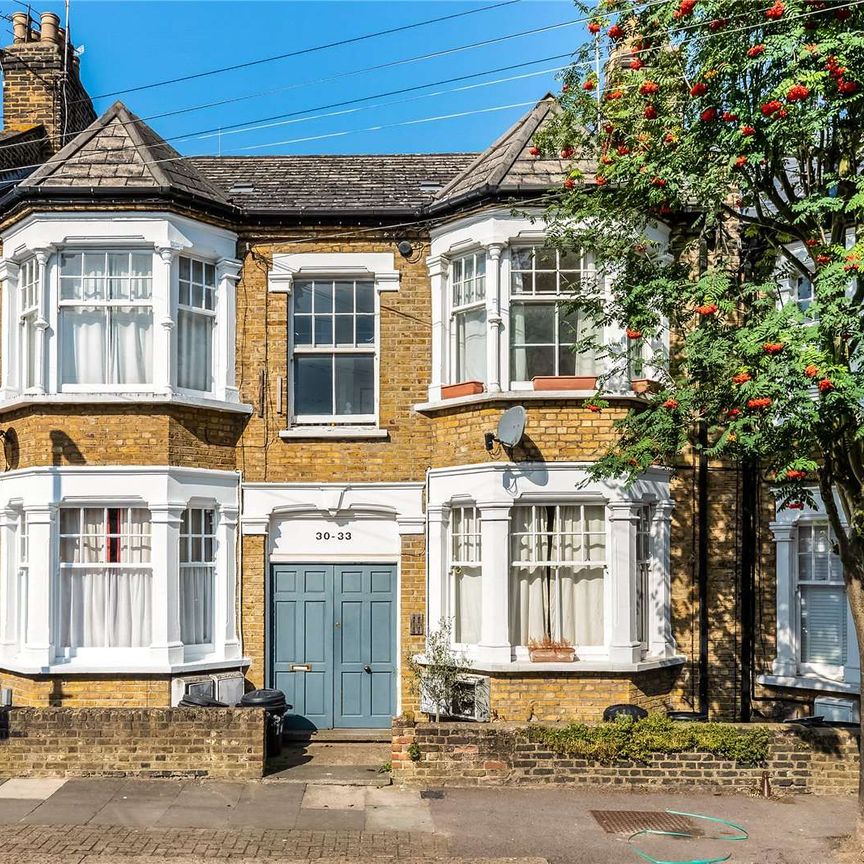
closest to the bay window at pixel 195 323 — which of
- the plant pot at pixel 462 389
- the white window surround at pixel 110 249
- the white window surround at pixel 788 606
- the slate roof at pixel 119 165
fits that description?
the white window surround at pixel 110 249

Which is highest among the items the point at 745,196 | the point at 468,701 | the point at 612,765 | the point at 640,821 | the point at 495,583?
the point at 745,196

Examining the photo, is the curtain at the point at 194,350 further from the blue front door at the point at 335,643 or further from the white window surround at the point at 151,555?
the blue front door at the point at 335,643

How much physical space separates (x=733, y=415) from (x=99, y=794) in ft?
23.7

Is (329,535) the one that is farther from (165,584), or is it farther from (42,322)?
(42,322)

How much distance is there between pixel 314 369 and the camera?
1374cm

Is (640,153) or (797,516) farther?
(797,516)

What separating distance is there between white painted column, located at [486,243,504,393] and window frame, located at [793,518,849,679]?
434 centimetres

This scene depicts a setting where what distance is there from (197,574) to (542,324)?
549cm

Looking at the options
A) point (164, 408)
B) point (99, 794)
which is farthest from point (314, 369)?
point (99, 794)

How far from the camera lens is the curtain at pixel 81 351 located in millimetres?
12891

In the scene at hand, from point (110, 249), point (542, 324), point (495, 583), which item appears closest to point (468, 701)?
point (495, 583)

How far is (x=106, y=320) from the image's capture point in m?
12.9

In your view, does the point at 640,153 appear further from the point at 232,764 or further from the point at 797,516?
the point at 232,764

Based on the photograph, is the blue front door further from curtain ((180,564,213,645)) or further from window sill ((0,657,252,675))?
window sill ((0,657,252,675))
